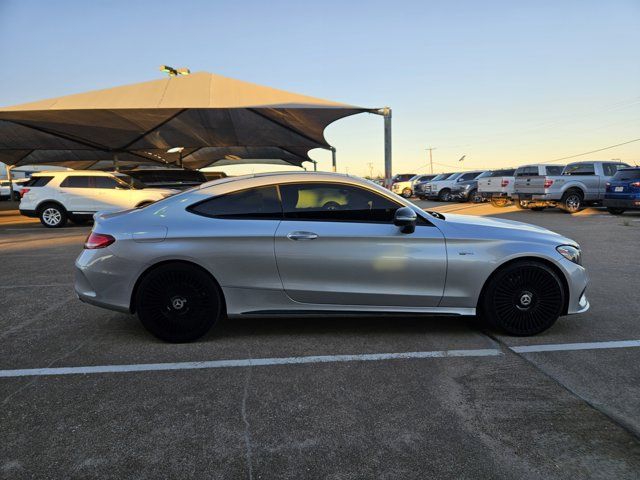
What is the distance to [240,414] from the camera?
8.95 ft

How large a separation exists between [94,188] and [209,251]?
12.6m

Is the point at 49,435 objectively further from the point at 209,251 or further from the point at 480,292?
the point at 480,292

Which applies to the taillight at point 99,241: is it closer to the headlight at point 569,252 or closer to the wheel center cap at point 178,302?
the wheel center cap at point 178,302

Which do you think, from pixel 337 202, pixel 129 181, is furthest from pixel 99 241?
pixel 129 181

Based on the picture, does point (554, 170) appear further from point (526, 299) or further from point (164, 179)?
point (526, 299)

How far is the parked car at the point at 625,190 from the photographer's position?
47.2 ft

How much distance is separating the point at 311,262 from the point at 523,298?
6.45 ft

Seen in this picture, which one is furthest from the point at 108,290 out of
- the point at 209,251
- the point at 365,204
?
the point at 365,204

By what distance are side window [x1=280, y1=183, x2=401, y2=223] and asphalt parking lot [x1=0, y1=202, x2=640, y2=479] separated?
1.13 metres

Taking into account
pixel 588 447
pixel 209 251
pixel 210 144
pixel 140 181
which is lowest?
pixel 588 447

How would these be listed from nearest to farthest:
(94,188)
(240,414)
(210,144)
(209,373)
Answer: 1. (240,414)
2. (209,373)
3. (94,188)
4. (210,144)

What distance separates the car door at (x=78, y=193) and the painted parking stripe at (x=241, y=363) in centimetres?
1239

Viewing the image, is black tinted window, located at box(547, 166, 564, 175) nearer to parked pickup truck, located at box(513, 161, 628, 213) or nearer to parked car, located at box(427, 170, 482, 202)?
parked pickup truck, located at box(513, 161, 628, 213)

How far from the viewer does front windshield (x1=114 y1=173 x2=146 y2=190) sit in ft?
49.1
